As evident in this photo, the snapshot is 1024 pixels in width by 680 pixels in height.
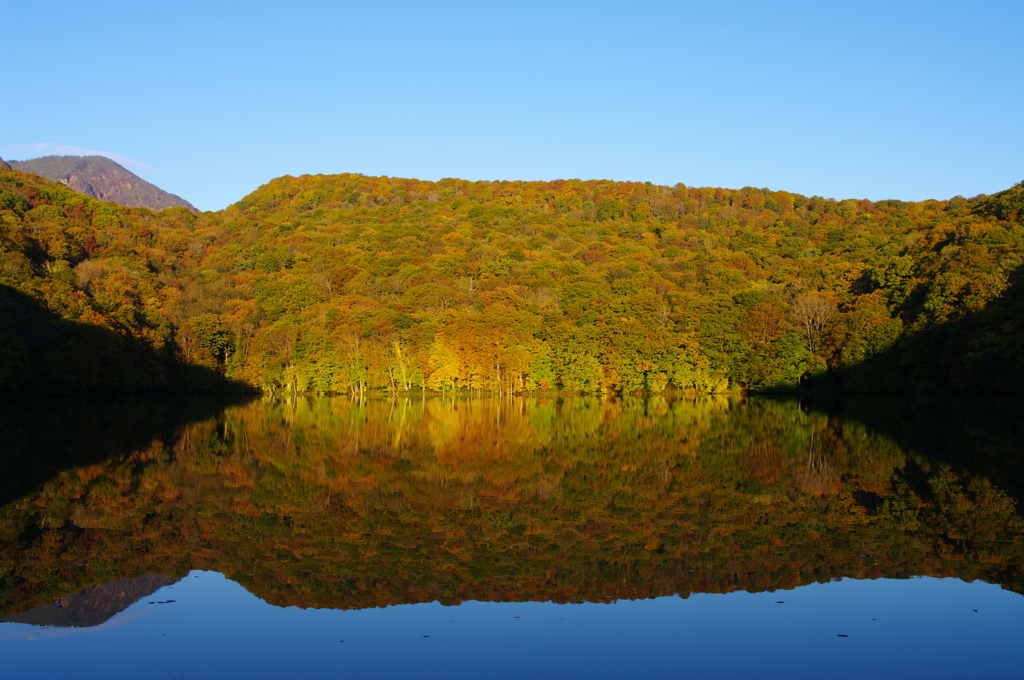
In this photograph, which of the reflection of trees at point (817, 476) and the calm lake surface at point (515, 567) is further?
the reflection of trees at point (817, 476)

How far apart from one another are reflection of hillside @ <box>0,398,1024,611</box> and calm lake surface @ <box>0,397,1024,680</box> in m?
0.06

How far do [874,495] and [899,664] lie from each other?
7.82 metres

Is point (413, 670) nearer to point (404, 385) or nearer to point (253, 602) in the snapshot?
point (253, 602)

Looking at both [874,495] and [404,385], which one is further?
[404,385]

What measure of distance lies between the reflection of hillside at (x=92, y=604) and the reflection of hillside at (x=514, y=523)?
1.17 feet

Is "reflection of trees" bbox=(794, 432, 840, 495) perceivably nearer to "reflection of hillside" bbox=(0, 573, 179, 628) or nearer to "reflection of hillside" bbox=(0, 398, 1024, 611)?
"reflection of hillside" bbox=(0, 398, 1024, 611)

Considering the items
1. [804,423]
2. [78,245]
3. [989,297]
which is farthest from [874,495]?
[78,245]

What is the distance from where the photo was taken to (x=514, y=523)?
12.4 m

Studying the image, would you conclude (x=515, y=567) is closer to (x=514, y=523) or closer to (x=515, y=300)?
(x=514, y=523)

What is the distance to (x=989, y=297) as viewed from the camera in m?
49.4

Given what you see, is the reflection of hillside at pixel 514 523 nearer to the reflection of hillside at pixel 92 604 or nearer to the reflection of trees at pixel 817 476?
the reflection of trees at pixel 817 476

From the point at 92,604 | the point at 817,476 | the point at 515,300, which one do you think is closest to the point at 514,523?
the point at 92,604

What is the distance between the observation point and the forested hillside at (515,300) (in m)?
54.9

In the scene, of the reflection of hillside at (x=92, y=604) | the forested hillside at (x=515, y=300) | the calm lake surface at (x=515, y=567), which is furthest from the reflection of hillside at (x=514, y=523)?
the forested hillside at (x=515, y=300)
